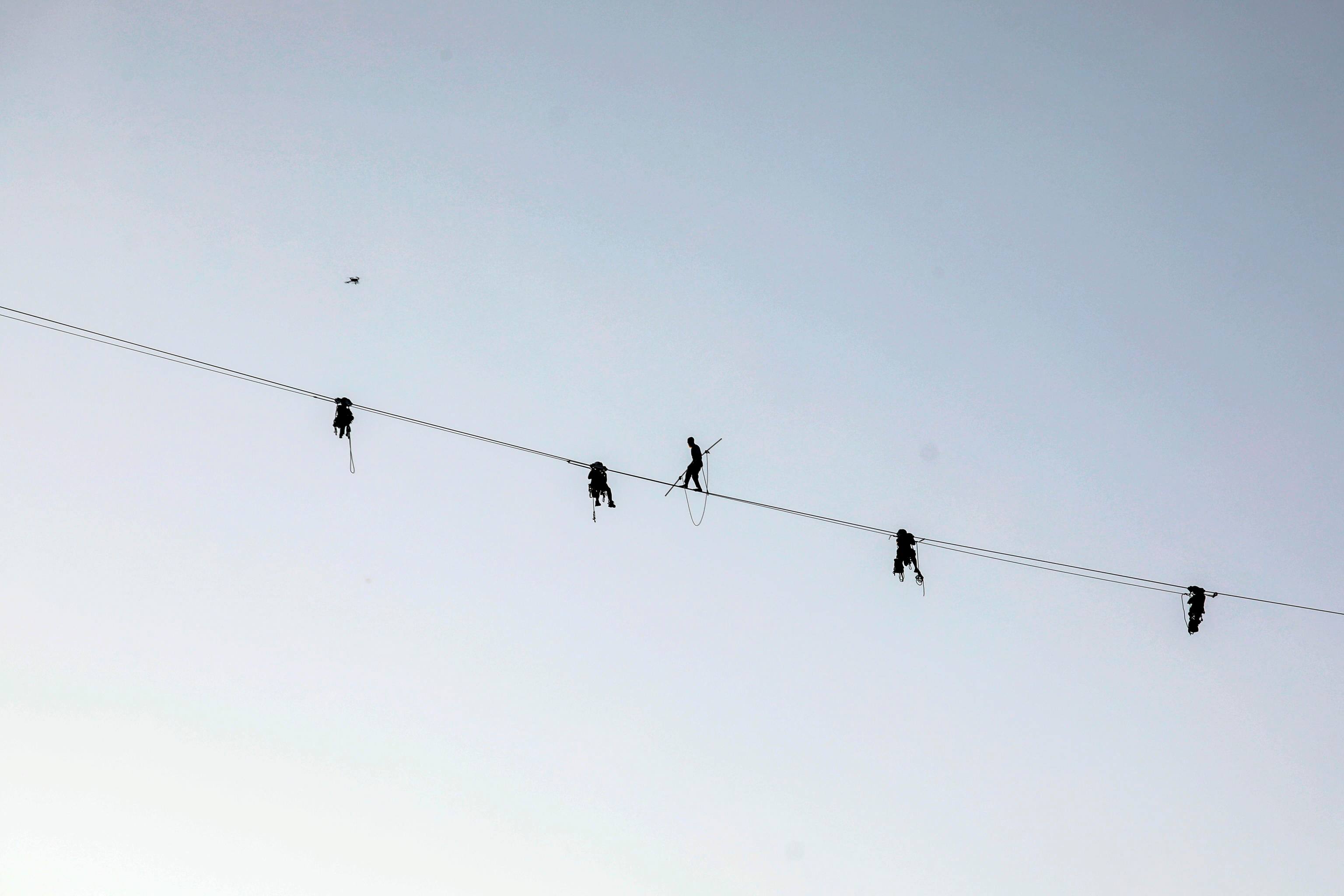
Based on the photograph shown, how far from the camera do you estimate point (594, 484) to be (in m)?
26.3

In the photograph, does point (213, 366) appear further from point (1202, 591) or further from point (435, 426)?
point (1202, 591)

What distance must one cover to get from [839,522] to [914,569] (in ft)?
8.17

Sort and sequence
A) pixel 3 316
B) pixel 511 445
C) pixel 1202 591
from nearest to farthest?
pixel 3 316
pixel 511 445
pixel 1202 591

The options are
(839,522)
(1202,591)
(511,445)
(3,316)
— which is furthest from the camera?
(1202,591)

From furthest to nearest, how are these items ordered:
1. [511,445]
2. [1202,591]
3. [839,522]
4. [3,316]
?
[1202,591], [839,522], [511,445], [3,316]

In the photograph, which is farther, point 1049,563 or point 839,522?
point 1049,563

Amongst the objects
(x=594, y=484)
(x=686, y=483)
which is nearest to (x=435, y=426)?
(x=594, y=484)

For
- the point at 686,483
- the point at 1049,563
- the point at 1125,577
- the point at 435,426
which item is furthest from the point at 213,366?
the point at 1125,577

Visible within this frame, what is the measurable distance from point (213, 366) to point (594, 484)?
782 centimetres

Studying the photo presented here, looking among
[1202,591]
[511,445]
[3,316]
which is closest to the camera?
[3,316]

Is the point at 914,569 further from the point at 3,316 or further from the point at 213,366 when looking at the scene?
the point at 3,316

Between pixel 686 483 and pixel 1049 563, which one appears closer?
pixel 686 483

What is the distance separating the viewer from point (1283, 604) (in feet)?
101

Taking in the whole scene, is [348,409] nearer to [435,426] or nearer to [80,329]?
[435,426]
